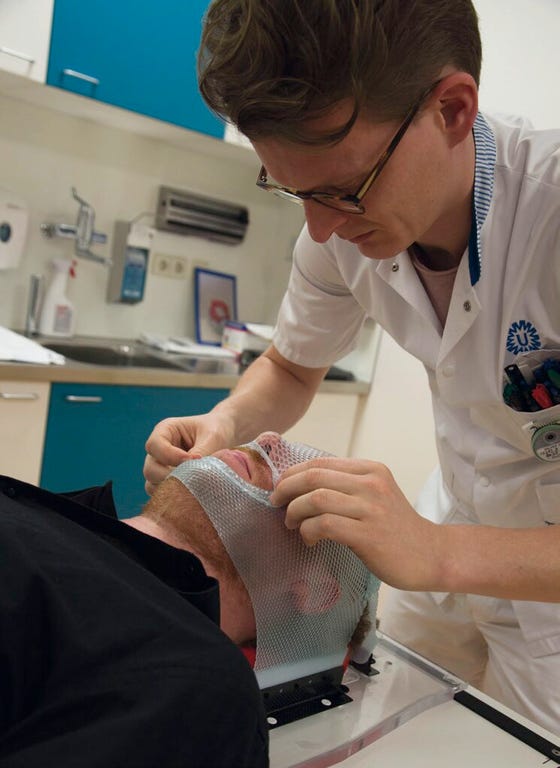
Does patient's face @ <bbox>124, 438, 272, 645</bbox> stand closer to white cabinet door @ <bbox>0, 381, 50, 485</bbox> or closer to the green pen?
the green pen

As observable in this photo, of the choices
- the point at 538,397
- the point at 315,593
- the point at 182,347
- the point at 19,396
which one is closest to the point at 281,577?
the point at 315,593

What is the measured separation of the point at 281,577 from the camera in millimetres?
1110

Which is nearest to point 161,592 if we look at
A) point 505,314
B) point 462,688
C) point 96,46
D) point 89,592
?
point 89,592

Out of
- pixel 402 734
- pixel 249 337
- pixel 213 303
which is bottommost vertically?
pixel 402 734

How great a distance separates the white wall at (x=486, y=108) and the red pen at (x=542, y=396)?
1.69 m

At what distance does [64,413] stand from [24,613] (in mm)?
1669

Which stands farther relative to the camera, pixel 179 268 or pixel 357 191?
pixel 179 268

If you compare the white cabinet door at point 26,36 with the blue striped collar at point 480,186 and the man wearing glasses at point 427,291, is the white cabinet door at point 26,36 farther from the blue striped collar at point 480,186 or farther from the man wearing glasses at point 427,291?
the blue striped collar at point 480,186

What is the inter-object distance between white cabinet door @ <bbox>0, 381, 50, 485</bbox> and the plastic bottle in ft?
2.04

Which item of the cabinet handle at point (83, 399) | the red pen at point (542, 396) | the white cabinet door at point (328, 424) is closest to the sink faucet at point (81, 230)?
the cabinet handle at point (83, 399)

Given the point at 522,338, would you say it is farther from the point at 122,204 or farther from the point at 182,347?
the point at 122,204

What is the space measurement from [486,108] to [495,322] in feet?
6.57

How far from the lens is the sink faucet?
9.53 ft

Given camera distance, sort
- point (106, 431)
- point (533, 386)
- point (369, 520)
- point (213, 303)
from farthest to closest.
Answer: point (213, 303), point (106, 431), point (533, 386), point (369, 520)
